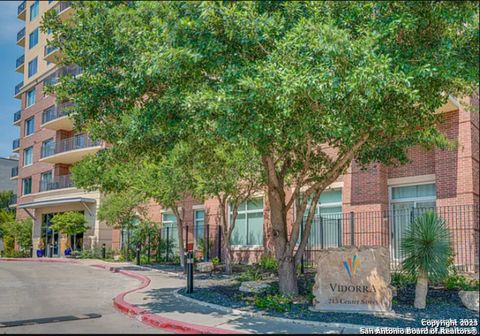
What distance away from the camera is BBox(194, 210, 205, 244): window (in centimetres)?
2833

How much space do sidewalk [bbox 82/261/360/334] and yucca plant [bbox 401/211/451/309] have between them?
290 centimetres

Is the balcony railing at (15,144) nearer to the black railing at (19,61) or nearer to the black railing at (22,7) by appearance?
the black railing at (19,61)

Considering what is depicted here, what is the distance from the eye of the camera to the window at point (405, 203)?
19562 mm

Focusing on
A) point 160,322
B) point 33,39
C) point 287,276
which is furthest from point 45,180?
point 160,322

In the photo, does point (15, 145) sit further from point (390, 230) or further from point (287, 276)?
point (287, 276)

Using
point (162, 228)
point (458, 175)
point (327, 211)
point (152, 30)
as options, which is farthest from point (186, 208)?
point (152, 30)

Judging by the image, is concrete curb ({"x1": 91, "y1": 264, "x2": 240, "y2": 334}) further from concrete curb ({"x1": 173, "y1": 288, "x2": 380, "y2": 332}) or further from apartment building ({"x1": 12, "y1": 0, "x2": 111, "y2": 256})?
apartment building ({"x1": 12, "y1": 0, "x2": 111, "y2": 256})

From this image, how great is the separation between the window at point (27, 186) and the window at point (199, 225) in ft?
77.3

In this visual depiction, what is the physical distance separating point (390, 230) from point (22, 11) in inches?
1778

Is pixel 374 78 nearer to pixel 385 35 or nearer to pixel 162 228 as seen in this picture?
pixel 385 35

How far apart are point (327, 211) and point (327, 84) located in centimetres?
1440

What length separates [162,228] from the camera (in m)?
30.1

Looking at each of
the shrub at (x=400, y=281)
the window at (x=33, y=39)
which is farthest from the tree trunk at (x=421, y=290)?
the window at (x=33, y=39)

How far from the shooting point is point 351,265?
11.1 meters
